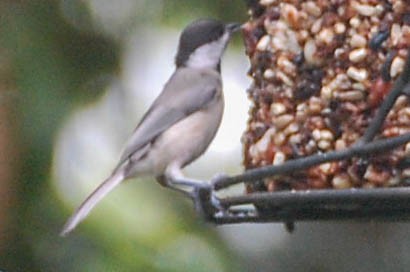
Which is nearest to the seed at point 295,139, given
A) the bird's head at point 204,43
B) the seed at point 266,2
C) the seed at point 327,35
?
the seed at point 327,35

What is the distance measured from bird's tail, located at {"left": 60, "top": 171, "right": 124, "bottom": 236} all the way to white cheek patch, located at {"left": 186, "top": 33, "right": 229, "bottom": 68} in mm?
463

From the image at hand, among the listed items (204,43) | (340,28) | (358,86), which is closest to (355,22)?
(340,28)

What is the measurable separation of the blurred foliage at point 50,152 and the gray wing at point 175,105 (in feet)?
0.69

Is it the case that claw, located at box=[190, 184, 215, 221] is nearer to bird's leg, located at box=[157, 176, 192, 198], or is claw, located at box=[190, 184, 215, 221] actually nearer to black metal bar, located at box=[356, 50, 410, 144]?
black metal bar, located at box=[356, 50, 410, 144]

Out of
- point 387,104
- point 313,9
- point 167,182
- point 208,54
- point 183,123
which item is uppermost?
point 313,9

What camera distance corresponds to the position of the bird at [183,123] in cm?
388

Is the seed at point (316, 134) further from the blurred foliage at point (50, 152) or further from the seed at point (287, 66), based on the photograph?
the blurred foliage at point (50, 152)

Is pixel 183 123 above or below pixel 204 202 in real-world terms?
below

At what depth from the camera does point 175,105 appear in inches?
156

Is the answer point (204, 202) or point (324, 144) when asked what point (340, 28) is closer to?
point (324, 144)

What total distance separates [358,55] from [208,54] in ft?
3.56

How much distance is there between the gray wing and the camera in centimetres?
389

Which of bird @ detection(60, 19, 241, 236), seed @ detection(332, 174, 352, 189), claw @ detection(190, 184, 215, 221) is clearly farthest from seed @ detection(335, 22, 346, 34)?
bird @ detection(60, 19, 241, 236)

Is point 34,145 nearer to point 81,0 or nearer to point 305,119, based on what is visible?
point 81,0
